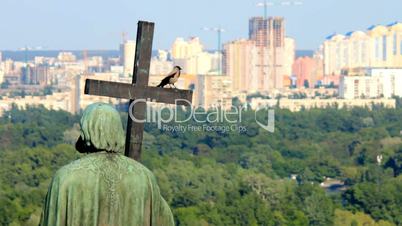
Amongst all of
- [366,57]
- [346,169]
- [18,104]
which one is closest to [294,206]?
[346,169]

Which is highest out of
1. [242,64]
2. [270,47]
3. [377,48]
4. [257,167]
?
[377,48]

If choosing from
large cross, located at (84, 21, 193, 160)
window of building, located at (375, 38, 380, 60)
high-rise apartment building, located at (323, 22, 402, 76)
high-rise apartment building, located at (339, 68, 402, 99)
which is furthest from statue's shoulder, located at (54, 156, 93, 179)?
window of building, located at (375, 38, 380, 60)

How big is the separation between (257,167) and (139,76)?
5257cm

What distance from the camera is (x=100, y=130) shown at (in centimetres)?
497

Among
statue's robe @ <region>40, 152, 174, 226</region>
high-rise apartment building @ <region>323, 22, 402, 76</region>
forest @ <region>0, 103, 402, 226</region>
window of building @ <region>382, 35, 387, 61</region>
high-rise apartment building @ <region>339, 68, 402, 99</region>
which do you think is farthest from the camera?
high-rise apartment building @ <region>323, 22, 402, 76</region>

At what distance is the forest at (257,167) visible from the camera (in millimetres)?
38188

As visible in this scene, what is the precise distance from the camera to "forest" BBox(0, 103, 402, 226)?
1503 inches

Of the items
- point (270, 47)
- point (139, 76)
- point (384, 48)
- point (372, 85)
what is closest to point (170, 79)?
point (139, 76)

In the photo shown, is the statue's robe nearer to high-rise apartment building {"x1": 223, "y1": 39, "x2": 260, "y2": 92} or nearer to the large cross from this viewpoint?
the large cross

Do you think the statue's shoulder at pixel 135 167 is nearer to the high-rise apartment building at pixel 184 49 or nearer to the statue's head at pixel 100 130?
the statue's head at pixel 100 130

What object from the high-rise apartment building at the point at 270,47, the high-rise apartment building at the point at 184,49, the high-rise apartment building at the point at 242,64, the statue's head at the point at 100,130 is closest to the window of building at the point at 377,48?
the high-rise apartment building at the point at 270,47

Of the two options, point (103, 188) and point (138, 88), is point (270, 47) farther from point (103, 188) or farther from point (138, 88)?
point (103, 188)

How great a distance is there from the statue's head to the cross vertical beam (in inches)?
24.6

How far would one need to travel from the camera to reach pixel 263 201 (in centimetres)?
4034
